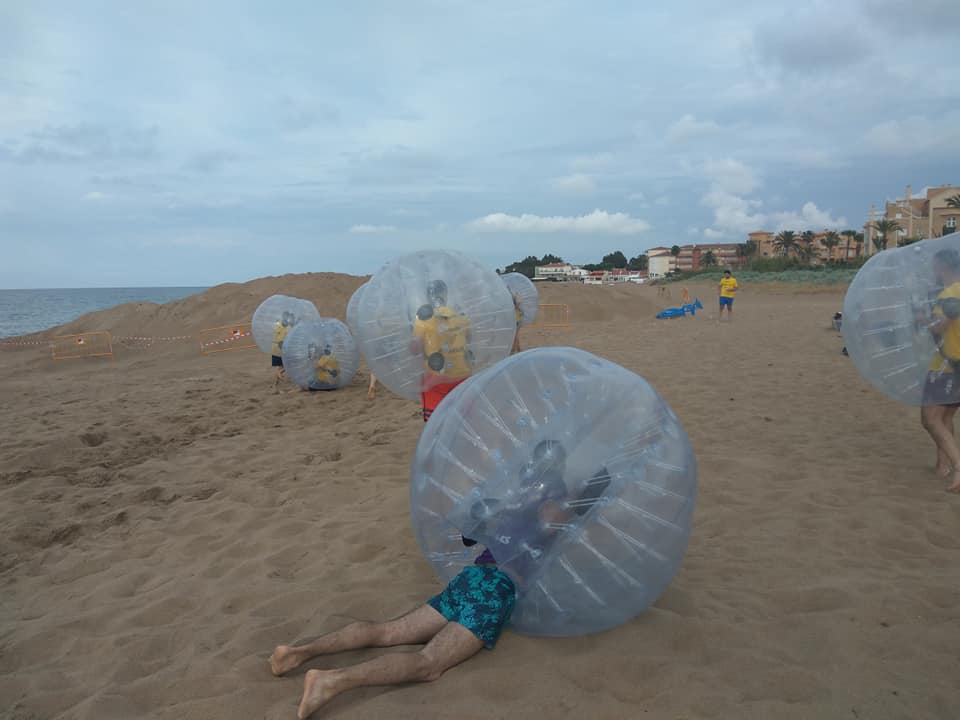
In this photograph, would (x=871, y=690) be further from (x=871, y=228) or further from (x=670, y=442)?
(x=871, y=228)

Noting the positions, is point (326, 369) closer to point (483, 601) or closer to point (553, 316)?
point (483, 601)

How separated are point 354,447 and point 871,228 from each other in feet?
209

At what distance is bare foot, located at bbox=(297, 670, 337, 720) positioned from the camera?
2.15 metres

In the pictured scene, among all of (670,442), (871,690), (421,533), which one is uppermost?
(670,442)

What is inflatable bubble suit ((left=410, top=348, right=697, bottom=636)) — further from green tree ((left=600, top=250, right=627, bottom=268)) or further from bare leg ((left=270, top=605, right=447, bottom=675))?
green tree ((left=600, top=250, right=627, bottom=268))

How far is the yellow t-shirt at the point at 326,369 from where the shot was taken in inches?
352

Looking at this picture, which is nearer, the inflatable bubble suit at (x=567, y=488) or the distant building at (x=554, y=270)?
the inflatable bubble suit at (x=567, y=488)

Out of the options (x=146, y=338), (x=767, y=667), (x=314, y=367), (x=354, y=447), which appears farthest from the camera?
(x=146, y=338)

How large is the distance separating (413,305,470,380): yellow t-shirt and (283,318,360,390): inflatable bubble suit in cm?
461

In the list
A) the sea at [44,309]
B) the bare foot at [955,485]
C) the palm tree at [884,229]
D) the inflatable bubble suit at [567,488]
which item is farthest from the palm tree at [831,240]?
the inflatable bubble suit at [567,488]

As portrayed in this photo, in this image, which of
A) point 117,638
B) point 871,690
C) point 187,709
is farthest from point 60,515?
point 871,690

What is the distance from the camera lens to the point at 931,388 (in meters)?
4.19

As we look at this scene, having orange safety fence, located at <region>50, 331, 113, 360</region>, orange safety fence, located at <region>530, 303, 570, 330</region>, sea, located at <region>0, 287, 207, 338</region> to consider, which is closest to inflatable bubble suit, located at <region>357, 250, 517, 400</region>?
orange safety fence, located at <region>50, 331, 113, 360</region>

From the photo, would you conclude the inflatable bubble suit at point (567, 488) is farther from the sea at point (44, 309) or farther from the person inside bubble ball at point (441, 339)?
the sea at point (44, 309)
